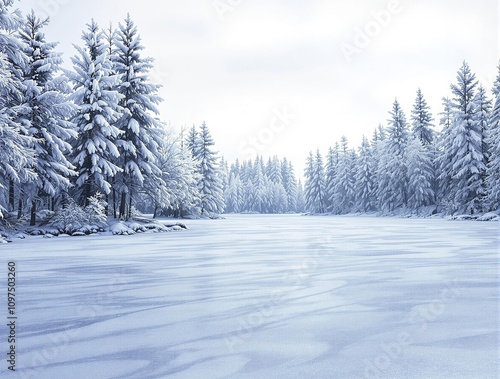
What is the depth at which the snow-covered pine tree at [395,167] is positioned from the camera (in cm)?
5534

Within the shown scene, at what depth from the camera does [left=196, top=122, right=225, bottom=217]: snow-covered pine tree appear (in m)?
62.3

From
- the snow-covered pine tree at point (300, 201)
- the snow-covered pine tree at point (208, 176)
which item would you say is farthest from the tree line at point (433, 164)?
the snow-covered pine tree at point (300, 201)

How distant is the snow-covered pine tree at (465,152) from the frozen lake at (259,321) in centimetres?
3398

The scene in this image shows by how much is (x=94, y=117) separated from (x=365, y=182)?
50472 mm

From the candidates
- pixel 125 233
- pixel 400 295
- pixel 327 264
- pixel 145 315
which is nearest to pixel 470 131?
pixel 125 233

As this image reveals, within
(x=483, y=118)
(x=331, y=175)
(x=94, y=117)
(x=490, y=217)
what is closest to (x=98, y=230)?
(x=94, y=117)

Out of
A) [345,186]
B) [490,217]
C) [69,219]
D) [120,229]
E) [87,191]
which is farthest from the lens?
[345,186]

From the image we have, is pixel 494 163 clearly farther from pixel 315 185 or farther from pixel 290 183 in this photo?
pixel 290 183

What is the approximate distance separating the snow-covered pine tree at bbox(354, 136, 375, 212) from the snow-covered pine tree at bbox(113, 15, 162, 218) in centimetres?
4562

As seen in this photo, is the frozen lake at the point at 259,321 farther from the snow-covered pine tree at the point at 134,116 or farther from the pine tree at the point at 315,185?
the pine tree at the point at 315,185

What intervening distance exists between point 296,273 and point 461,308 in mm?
3700

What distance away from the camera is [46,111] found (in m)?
24.0

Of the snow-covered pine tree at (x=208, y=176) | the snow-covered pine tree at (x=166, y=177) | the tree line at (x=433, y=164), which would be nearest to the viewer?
the snow-covered pine tree at (x=166, y=177)

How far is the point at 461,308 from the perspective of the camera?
227 inches
